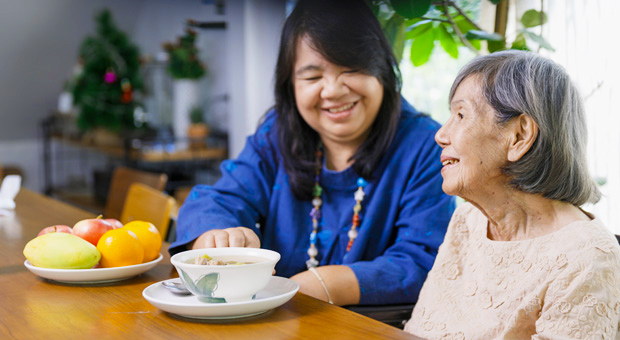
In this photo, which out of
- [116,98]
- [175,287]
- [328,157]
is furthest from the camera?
[116,98]

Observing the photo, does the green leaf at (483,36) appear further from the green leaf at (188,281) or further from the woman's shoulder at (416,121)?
the green leaf at (188,281)

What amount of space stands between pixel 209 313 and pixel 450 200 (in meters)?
0.84

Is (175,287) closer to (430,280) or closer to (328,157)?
(430,280)

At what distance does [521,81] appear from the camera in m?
1.07

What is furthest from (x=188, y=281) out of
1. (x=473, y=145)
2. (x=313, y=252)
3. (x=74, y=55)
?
(x=74, y=55)

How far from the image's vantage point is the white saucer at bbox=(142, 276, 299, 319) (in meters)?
0.93

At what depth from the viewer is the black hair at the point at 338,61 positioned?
1.63 meters

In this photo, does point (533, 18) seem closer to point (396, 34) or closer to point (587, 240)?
point (396, 34)

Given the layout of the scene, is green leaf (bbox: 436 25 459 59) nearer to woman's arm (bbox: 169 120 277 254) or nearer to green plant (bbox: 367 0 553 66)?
green plant (bbox: 367 0 553 66)

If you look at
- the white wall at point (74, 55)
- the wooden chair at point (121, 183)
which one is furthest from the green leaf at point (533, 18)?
the white wall at point (74, 55)

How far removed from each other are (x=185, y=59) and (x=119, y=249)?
10.4 feet

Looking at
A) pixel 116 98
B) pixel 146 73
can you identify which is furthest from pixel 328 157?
pixel 146 73

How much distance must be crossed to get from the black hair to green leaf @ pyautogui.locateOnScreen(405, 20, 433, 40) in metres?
0.10

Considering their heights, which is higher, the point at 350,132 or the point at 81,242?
the point at 350,132
